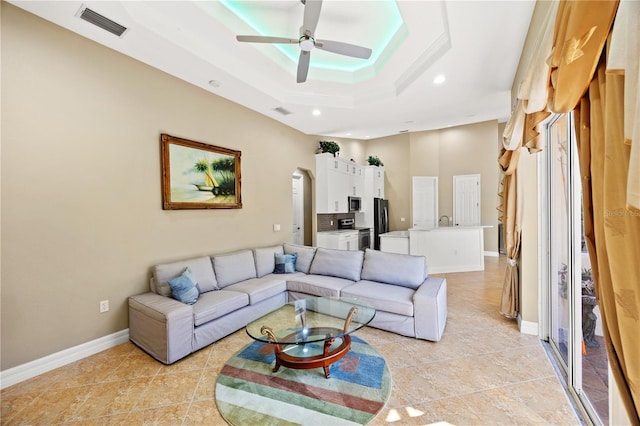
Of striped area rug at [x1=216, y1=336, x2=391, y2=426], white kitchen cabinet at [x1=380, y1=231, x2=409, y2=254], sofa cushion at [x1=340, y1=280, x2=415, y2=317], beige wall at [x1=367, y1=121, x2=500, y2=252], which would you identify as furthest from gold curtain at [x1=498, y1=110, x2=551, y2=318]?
beige wall at [x1=367, y1=121, x2=500, y2=252]

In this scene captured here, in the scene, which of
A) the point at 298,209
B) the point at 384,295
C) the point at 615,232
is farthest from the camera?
the point at 298,209

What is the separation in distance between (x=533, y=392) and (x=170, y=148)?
4276 millimetres

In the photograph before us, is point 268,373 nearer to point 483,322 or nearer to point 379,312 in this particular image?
point 379,312

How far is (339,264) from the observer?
3.82 metres

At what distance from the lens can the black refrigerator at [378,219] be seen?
7.09 m

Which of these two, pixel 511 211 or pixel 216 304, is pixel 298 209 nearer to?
pixel 216 304

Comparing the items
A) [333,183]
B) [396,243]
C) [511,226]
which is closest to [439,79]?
[511,226]

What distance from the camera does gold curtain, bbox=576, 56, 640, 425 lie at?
81 centimetres

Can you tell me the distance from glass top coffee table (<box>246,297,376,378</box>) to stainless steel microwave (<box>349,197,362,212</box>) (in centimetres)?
420

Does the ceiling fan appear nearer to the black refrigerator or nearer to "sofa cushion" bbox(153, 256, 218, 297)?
"sofa cushion" bbox(153, 256, 218, 297)

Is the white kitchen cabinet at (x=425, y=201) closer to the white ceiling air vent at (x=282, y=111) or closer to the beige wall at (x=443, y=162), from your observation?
the beige wall at (x=443, y=162)

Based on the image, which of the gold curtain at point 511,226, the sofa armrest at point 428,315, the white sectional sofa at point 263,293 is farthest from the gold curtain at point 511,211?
the sofa armrest at point 428,315

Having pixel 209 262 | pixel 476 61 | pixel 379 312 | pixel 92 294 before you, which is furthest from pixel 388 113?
pixel 92 294

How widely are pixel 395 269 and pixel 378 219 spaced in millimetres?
3765
